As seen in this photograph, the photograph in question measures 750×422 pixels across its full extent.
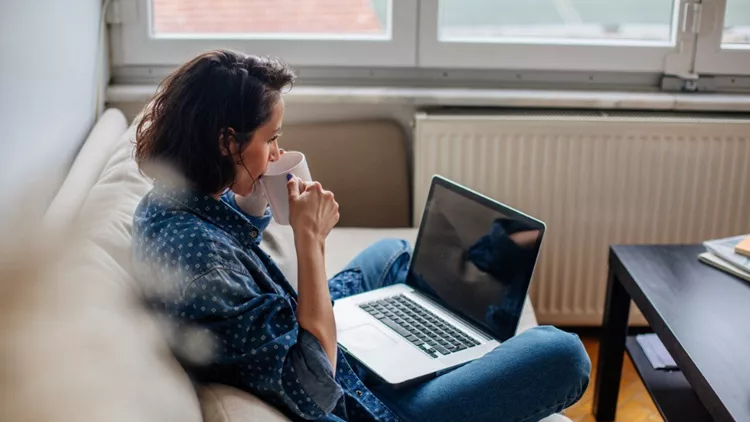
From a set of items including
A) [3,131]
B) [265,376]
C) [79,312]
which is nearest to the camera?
[79,312]

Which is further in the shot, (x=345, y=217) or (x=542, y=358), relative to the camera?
(x=345, y=217)

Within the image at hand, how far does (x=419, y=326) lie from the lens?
158 cm

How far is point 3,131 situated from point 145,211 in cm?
33

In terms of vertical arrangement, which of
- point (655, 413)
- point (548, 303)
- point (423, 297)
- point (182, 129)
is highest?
point (182, 129)

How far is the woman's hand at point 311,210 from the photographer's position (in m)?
1.26

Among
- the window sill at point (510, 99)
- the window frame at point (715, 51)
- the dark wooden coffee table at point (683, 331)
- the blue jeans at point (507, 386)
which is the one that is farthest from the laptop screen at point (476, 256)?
the window frame at point (715, 51)

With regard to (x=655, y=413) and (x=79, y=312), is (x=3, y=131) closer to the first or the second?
(x=79, y=312)

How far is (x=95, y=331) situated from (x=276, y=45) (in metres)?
1.52

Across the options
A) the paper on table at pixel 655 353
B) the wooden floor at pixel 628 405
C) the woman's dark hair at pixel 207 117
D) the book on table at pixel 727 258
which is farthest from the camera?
the wooden floor at pixel 628 405

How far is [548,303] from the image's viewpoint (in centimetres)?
234

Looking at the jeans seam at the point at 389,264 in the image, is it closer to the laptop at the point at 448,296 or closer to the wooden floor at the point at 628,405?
the laptop at the point at 448,296

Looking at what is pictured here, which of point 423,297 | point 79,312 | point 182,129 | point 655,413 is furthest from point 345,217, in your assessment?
point 79,312

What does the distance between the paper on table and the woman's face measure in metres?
1.05

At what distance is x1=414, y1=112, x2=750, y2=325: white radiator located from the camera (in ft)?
7.16
